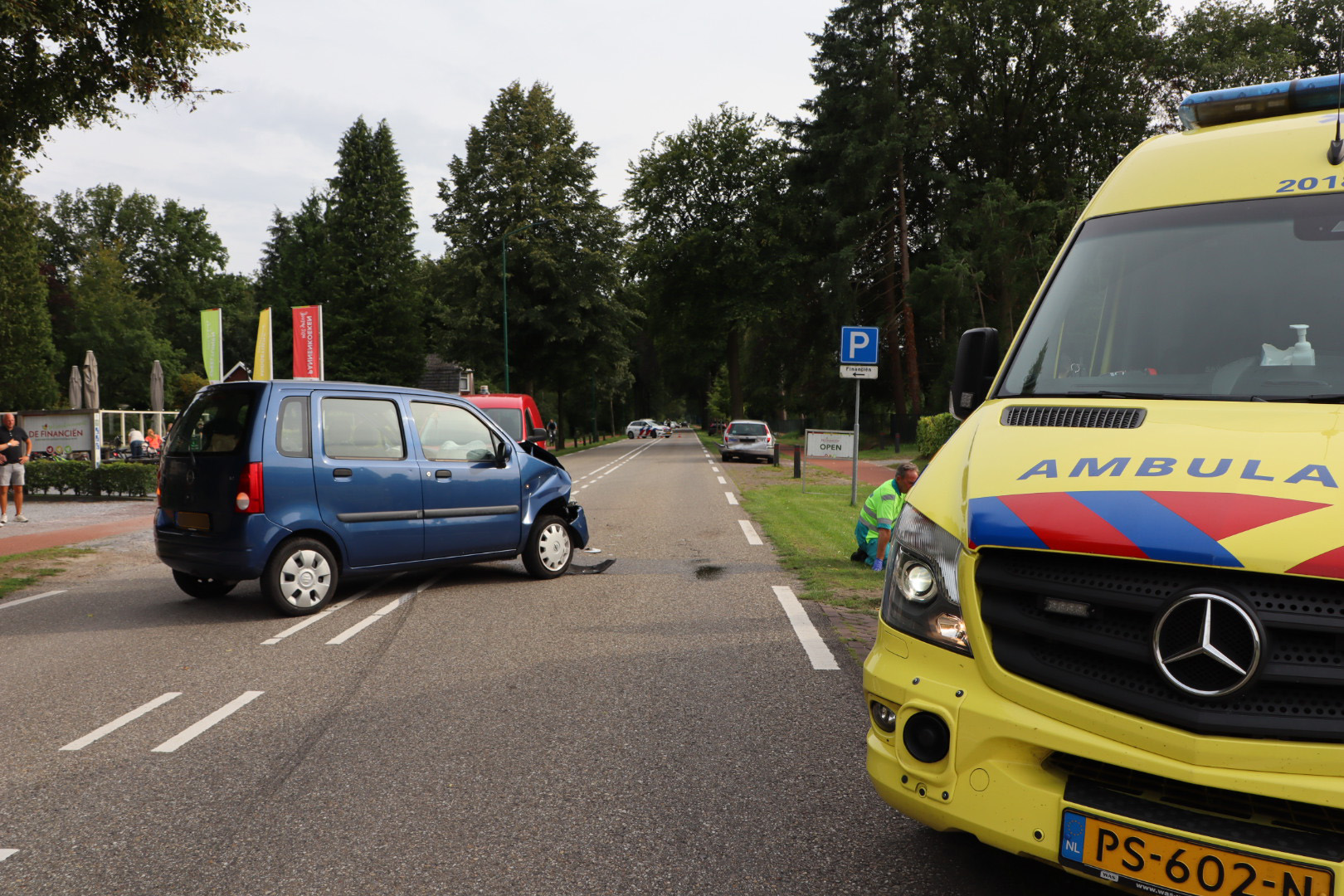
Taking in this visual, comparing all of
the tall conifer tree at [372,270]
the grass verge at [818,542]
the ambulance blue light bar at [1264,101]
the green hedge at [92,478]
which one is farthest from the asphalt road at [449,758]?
the tall conifer tree at [372,270]

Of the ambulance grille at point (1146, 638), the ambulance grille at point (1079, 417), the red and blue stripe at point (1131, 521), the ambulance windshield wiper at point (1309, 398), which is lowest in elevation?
the ambulance grille at point (1146, 638)

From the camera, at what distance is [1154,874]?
2318 millimetres

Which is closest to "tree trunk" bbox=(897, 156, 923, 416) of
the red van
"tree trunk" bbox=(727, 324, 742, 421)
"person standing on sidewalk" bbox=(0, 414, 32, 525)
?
"tree trunk" bbox=(727, 324, 742, 421)

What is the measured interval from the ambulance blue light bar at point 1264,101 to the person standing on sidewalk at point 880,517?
15.2 ft

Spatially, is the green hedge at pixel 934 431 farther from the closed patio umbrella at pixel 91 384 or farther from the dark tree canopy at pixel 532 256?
the closed patio umbrella at pixel 91 384

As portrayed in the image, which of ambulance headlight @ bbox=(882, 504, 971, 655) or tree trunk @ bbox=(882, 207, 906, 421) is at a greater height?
tree trunk @ bbox=(882, 207, 906, 421)

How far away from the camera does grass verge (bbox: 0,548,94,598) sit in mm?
9414

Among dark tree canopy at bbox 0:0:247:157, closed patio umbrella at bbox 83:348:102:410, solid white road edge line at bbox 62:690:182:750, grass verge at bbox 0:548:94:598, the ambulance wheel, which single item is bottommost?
grass verge at bbox 0:548:94:598

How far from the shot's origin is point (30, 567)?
10.5 m

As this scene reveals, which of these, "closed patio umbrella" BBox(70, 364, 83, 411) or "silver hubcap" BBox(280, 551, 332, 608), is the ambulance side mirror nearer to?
"silver hubcap" BBox(280, 551, 332, 608)

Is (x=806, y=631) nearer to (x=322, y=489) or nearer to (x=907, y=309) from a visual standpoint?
(x=322, y=489)

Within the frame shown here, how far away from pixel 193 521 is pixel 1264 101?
7399 millimetres

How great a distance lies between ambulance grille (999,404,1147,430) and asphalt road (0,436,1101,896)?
1483 mm

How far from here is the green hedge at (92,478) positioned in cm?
1949
